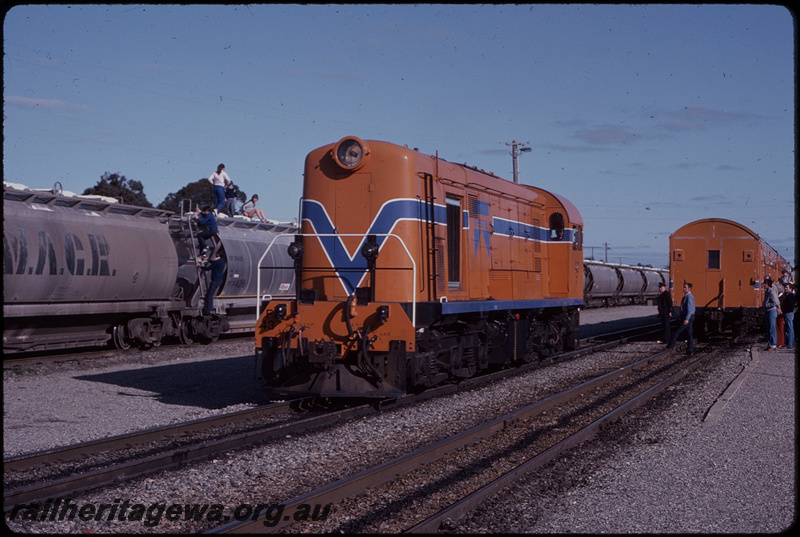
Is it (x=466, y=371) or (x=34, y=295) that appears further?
(x=34, y=295)

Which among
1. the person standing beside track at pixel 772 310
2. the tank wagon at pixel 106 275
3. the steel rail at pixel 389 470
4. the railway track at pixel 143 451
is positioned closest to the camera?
the steel rail at pixel 389 470

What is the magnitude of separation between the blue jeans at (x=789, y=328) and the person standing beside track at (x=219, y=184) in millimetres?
14654

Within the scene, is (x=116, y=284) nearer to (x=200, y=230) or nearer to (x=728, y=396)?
(x=200, y=230)

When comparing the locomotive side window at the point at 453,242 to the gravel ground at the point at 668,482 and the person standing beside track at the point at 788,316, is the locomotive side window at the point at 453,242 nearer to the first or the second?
the gravel ground at the point at 668,482

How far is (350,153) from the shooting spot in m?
9.61

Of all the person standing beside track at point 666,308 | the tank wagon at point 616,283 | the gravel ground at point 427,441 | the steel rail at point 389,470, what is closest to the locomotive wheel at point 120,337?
the gravel ground at point 427,441

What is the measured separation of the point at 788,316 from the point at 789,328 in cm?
31

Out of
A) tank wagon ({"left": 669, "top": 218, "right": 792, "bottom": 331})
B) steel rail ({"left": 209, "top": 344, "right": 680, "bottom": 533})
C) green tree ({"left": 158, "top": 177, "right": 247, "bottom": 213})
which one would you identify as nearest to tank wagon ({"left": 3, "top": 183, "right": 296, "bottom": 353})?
steel rail ({"left": 209, "top": 344, "right": 680, "bottom": 533})

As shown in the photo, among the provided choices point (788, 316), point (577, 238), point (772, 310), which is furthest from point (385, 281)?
point (788, 316)

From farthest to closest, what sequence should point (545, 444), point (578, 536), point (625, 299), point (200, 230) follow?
point (625, 299) → point (200, 230) → point (545, 444) → point (578, 536)

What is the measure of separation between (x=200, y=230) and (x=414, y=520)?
1391 cm

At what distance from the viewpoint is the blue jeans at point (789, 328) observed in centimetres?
1733

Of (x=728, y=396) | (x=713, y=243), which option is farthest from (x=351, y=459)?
(x=713, y=243)

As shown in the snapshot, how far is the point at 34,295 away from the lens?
44.1 feet
